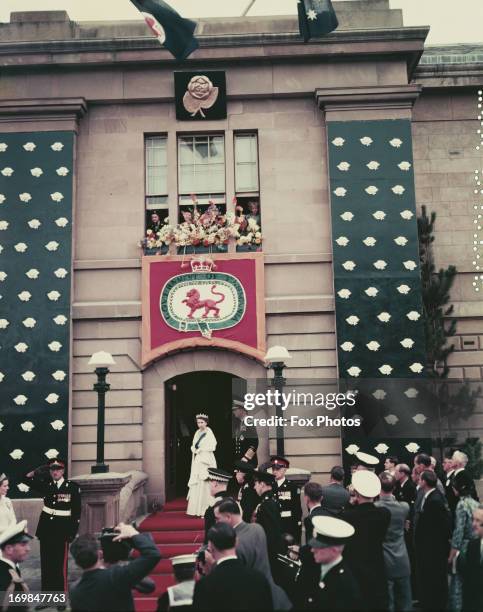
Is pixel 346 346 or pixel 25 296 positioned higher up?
pixel 25 296

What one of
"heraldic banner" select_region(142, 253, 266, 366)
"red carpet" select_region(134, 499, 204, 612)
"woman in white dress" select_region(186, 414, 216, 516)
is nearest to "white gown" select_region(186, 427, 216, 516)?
"woman in white dress" select_region(186, 414, 216, 516)

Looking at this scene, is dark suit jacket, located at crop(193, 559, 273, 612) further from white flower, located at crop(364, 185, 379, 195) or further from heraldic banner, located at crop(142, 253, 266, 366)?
white flower, located at crop(364, 185, 379, 195)

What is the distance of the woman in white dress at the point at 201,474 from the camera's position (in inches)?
547

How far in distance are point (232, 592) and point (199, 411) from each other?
1446cm

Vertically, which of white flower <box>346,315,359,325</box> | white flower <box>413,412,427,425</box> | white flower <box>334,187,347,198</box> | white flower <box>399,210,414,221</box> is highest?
white flower <box>334,187,347,198</box>

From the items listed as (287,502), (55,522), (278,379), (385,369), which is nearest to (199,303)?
(278,379)

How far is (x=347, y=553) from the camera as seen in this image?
716 centimetres

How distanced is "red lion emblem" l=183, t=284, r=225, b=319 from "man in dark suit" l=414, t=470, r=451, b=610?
8.31 m

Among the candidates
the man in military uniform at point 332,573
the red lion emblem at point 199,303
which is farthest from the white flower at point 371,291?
the man in military uniform at point 332,573

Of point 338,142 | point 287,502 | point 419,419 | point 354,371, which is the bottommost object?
point 287,502

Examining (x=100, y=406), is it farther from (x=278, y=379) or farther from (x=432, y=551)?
(x=432, y=551)

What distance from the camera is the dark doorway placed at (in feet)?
59.3

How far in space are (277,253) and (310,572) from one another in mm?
10504

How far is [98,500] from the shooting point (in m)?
12.2
